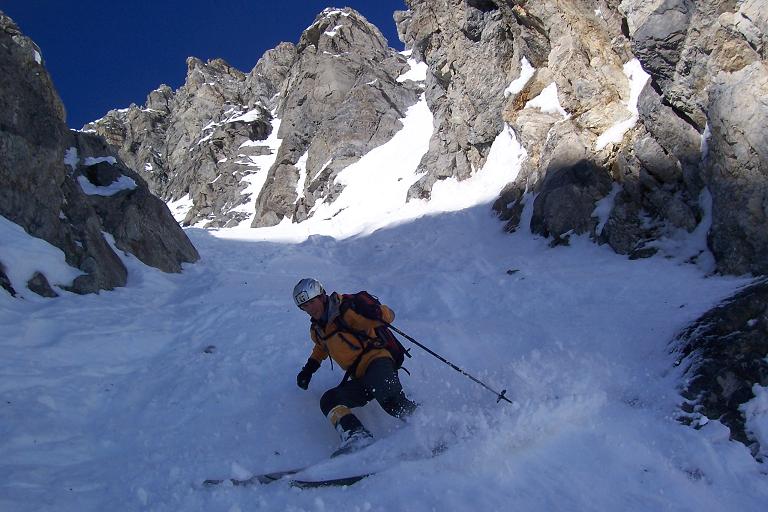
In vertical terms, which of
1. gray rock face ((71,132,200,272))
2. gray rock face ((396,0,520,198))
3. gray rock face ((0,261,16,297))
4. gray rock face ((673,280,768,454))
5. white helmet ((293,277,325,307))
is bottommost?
gray rock face ((673,280,768,454))

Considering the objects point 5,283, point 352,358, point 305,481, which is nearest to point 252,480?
point 305,481

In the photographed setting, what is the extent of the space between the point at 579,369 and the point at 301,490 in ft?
12.3

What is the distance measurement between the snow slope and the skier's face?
1.28 meters

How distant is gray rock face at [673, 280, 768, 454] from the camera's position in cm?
489

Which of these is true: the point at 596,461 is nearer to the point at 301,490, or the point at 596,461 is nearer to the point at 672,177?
the point at 301,490

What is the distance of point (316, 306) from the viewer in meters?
5.63

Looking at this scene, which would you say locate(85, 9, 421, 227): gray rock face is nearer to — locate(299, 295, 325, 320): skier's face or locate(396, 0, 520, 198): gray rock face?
locate(396, 0, 520, 198): gray rock face

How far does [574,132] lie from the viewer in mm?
15258

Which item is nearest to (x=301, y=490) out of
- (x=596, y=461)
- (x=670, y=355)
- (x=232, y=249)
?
(x=596, y=461)

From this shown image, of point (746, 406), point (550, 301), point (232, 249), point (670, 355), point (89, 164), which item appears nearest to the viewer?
point (746, 406)

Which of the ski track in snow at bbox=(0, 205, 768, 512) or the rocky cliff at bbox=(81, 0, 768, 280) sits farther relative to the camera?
the rocky cliff at bbox=(81, 0, 768, 280)

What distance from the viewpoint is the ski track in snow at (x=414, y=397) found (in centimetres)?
412

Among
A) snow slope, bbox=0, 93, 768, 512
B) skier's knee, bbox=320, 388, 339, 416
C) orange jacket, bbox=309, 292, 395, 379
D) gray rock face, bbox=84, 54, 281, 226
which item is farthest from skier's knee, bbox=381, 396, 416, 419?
gray rock face, bbox=84, 54, 281, 226

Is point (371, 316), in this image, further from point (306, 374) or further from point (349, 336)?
point (306, 374)
